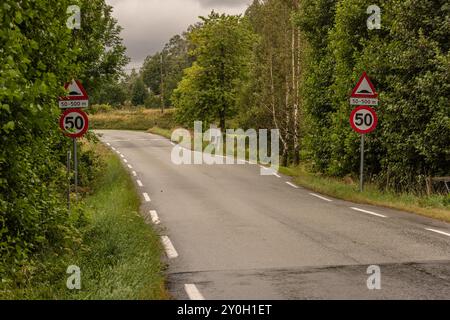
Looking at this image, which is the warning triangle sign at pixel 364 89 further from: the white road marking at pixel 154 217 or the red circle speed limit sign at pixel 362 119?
the white road marking at pixel 154 217

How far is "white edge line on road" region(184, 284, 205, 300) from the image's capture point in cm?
651

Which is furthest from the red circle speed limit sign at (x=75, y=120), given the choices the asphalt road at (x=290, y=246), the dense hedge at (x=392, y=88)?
the dense hedge at (x=392, y=88)

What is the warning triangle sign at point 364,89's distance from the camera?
15227 mm

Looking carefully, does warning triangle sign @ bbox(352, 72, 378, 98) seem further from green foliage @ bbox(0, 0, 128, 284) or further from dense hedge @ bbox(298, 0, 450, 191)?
green foliage @ bbox(0, 0, 128, 284)

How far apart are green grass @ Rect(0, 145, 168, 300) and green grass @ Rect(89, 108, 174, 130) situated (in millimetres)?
55597

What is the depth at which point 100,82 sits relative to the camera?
17719mm

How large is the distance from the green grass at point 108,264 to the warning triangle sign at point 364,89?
23.8 feet

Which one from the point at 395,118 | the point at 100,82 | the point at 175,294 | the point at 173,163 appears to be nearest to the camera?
the point at 175,294

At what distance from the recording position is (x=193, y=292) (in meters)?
6.76
